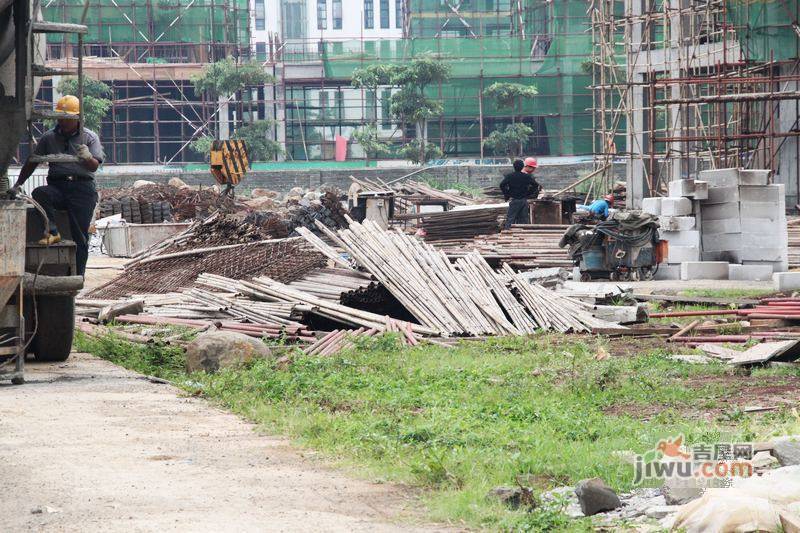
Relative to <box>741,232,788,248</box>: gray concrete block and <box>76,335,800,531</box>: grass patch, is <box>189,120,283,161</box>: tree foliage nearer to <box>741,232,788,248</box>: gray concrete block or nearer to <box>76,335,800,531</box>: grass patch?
<box>741,232,788,248</box>: gray concrete block

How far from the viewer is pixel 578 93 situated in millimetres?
68812

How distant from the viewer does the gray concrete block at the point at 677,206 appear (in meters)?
21.8

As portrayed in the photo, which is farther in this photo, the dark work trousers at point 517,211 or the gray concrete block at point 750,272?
the dark work trousers at point 517,211

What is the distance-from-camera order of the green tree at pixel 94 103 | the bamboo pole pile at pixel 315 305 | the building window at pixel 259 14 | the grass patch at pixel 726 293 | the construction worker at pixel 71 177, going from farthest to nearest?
the building window at pixel 259 14
the green tree at pixel 94 103
the grass patch at pixel 726 293
the bamboo pole pile at pixel 315 305
the construction worker at pixel 71 177

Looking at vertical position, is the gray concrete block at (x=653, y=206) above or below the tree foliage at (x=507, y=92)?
below

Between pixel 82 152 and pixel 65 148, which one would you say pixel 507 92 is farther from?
pixel 82 152

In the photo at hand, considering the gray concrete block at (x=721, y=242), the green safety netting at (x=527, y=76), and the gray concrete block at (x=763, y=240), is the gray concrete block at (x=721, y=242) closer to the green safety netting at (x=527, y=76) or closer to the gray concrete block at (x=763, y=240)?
the gray concrete block at (x=763, y=240)

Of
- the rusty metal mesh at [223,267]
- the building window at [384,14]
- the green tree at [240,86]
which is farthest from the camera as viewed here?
the building window at [384,14]

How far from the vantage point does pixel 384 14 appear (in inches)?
3519

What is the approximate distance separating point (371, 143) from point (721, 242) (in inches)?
1832

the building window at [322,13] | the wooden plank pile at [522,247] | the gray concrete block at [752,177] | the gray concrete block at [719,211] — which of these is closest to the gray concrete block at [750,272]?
the gray concrete block at [719,211]

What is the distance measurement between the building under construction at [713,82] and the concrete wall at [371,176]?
60.2 feet

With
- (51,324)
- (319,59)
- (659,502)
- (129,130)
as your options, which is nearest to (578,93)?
(319,59)

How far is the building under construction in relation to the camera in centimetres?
2827
